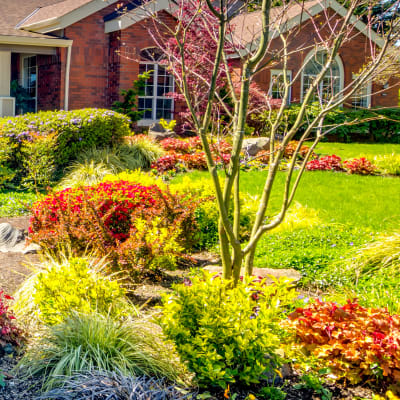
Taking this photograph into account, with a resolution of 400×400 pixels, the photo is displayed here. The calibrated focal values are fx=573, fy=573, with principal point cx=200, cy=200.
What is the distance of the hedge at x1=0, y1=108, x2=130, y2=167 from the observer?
11914mm

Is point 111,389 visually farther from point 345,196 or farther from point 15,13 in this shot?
point 15,13

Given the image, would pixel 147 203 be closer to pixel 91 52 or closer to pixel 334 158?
pixel 334 158

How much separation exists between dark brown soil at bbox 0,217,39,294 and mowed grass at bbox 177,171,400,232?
135 inches

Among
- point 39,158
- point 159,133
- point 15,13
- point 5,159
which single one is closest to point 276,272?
point 39,158

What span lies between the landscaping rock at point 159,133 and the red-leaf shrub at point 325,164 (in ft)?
13.9

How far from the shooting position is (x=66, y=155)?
12.1 meters

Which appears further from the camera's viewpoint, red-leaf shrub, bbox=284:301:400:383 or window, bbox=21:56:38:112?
window, bbox=21:56:38:112

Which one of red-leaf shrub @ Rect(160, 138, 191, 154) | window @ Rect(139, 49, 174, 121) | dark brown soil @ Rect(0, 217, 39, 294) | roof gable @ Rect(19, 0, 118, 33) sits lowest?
dark brown soil @ Rect(0, 217, 39, 294)

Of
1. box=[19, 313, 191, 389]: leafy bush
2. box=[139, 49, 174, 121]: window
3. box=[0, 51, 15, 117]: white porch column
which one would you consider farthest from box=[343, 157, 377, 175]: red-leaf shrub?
box=[0, 51, 15, 117]: white porch column

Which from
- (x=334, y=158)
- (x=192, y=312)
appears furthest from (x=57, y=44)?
(x=192, y=312)

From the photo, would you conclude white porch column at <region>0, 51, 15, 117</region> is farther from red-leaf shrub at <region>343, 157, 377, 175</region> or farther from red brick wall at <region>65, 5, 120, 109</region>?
red-leaf shrub at <region>343, 157, 377, 175</region>

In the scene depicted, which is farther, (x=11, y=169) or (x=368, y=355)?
(x=11, y=169)

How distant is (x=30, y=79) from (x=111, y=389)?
17131 mm

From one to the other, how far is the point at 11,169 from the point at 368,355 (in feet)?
32.8
